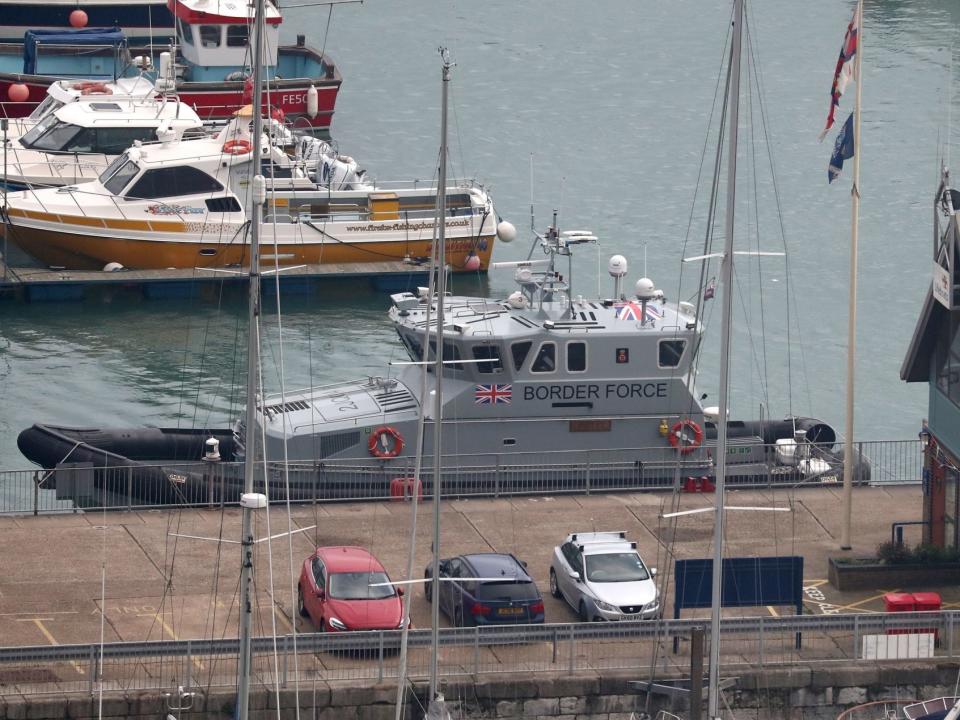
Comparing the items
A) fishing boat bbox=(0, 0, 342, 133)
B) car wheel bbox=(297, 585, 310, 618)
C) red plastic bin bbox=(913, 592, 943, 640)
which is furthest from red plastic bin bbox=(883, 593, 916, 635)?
fishing boat bbox=(0, 0, 342, 133)

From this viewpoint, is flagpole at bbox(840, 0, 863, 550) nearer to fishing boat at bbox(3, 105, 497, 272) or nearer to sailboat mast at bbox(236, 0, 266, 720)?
sailboat mast at bbox(236, 0, 266, 720)

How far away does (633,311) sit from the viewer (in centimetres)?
3775

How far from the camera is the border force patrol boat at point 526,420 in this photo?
37.0 metres

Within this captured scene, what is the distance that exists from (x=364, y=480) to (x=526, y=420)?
10.9 feet

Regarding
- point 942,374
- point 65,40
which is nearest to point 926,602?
point 942,374

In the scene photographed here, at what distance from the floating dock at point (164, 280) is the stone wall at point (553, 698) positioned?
2762cm

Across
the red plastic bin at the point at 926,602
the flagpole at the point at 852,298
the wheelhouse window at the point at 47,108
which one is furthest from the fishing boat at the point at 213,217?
the red plastic bin at the point at 926,602

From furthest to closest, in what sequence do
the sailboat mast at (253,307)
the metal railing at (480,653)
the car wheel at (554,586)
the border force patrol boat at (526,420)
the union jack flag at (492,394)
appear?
the union jack flag at (492,394) → the border force patrol boat at (526,420) → the car wheel at (554,586) → the metal railing at (480,653) → the sailboat mast at (253,307)

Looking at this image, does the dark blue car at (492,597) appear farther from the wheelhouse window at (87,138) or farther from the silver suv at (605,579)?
the wheelhouse window at (87,138)

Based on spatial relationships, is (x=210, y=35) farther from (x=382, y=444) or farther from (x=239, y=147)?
(x=382, y=444)

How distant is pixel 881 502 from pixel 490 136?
127 ft

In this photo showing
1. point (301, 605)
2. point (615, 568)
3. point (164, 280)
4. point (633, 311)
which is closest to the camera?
point (615, 568)

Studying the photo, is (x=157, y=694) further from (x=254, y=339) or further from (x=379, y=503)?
(x=379, y=503)

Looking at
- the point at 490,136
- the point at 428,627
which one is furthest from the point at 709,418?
the point at 490,136
